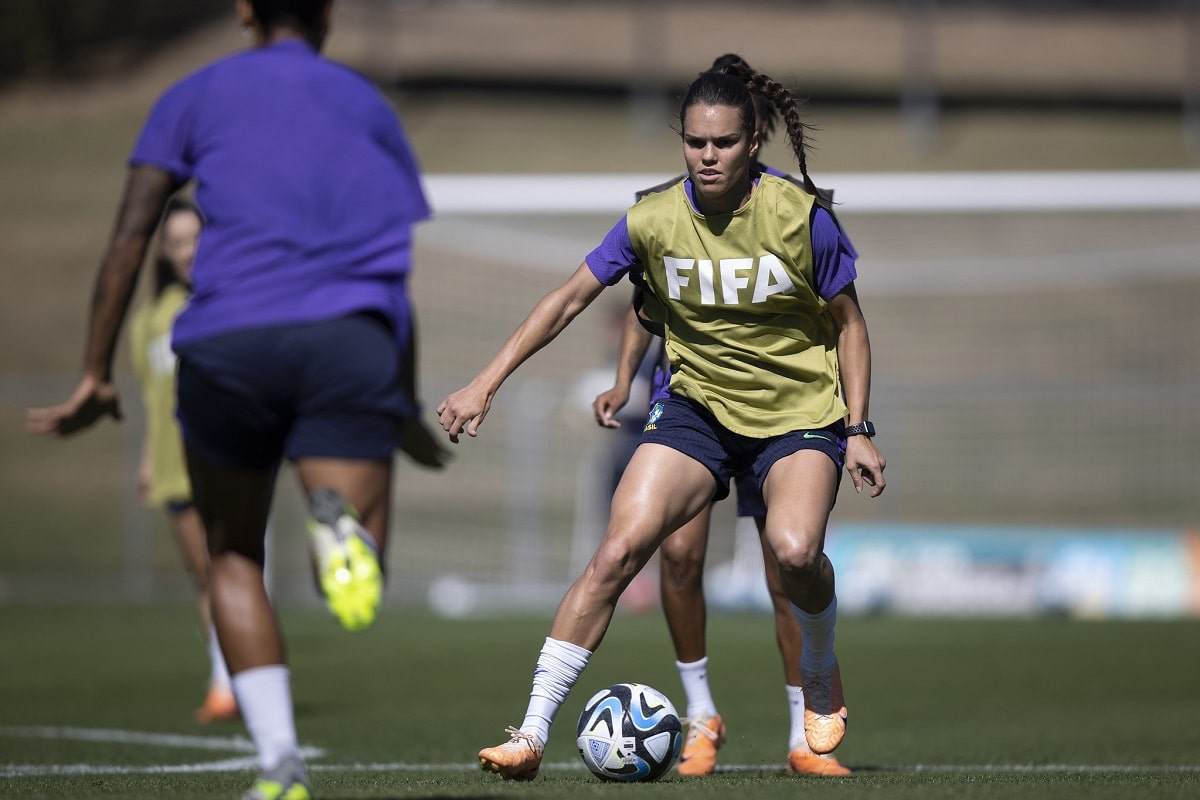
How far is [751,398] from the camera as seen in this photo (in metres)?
5.79

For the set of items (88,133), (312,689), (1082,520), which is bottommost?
(1082,520)

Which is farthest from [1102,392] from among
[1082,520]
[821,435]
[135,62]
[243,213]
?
[135,62]

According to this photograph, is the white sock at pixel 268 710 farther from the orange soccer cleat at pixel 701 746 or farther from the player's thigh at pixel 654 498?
Answer: the orange soccer cleat at pixel 701 746

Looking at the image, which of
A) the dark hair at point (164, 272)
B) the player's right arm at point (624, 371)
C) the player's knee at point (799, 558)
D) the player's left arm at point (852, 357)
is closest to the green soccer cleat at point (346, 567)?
the player's knee at point (799, 558)

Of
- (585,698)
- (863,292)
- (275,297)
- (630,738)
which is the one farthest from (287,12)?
(863,292)

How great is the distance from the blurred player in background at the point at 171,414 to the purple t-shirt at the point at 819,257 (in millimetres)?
3641

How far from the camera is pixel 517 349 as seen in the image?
539cm

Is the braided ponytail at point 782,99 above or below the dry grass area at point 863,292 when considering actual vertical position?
above

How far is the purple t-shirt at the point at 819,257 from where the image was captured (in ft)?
18.4

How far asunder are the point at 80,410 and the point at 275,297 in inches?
27.1

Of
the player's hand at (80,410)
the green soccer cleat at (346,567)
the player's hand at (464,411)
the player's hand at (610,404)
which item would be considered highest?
the player's hand at (80,410)

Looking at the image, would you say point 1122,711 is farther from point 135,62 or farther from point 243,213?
point 135,62

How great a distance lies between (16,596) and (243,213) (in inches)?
597

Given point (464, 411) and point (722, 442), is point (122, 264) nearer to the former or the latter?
point (464, 411)
